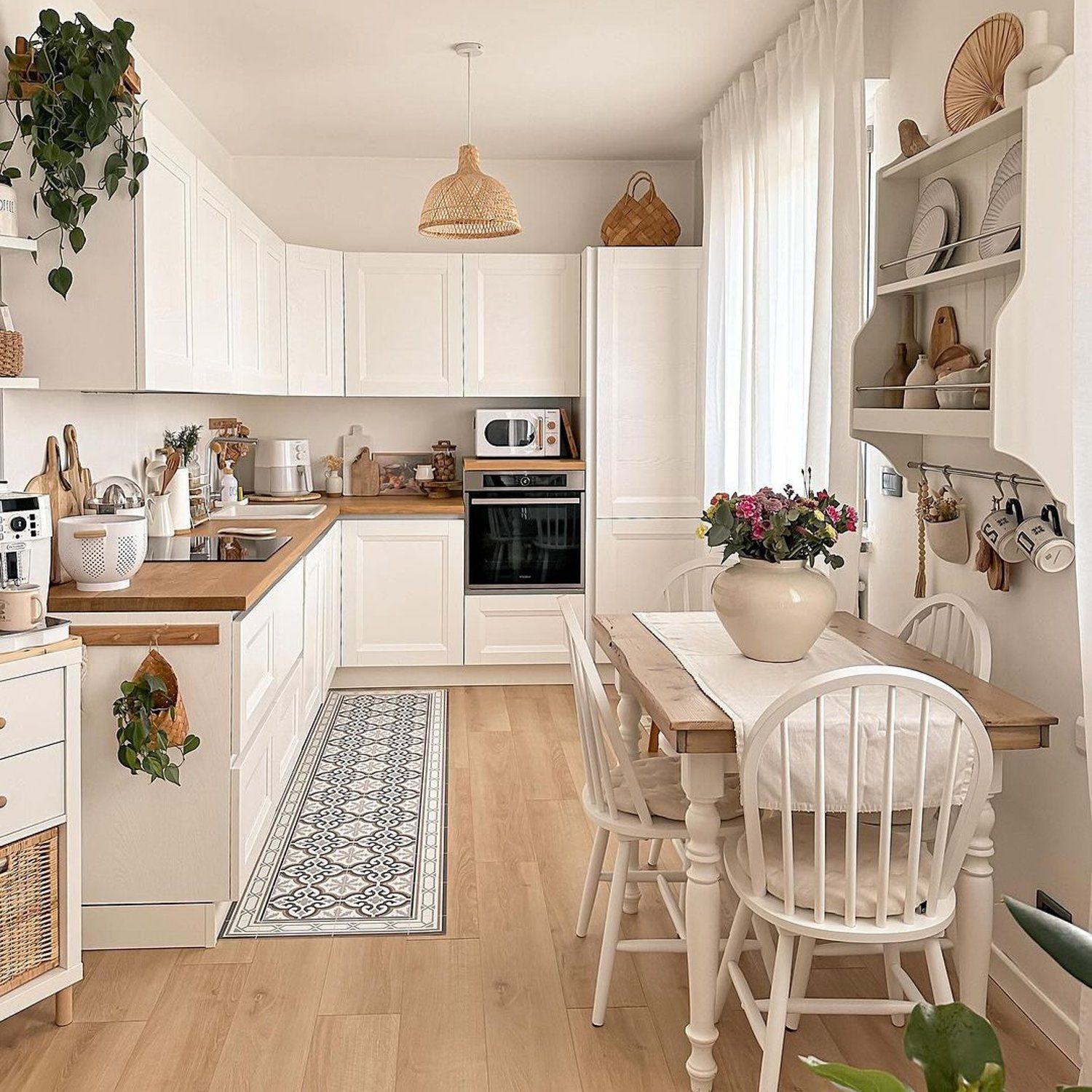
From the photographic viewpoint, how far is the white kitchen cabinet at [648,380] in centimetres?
542

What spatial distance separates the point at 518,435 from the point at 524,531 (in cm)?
51

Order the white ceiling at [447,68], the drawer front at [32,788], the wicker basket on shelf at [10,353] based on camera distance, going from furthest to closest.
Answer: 1. the white ceiling at [447,68]
2. the wicker basket on shelf at [10,353]
3. the drawer front at [32,788]

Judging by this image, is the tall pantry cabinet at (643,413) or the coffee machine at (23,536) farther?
the tall pantry cabinet at (643,413)

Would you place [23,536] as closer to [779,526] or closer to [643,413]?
[779,526]

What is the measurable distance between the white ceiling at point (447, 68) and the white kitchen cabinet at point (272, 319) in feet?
1.96

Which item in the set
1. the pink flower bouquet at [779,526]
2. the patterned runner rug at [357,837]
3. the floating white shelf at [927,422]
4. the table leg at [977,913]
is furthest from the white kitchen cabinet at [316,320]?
the table leg at [977,913]

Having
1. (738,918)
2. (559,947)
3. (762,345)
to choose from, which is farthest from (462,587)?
(738,918)

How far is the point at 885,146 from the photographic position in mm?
3441

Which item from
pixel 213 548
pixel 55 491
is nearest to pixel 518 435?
pixel 213 548

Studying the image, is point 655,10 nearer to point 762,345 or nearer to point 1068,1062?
point 762,345

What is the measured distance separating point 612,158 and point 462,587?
2397mm

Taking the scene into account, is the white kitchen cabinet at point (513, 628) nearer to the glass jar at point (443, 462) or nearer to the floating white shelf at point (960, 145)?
the glass jar at point (443, 462)

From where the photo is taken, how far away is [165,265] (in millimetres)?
3178

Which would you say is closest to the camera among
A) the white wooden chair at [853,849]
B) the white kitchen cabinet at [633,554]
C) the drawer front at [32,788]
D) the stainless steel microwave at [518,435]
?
the white wooden chair at [853,849]
